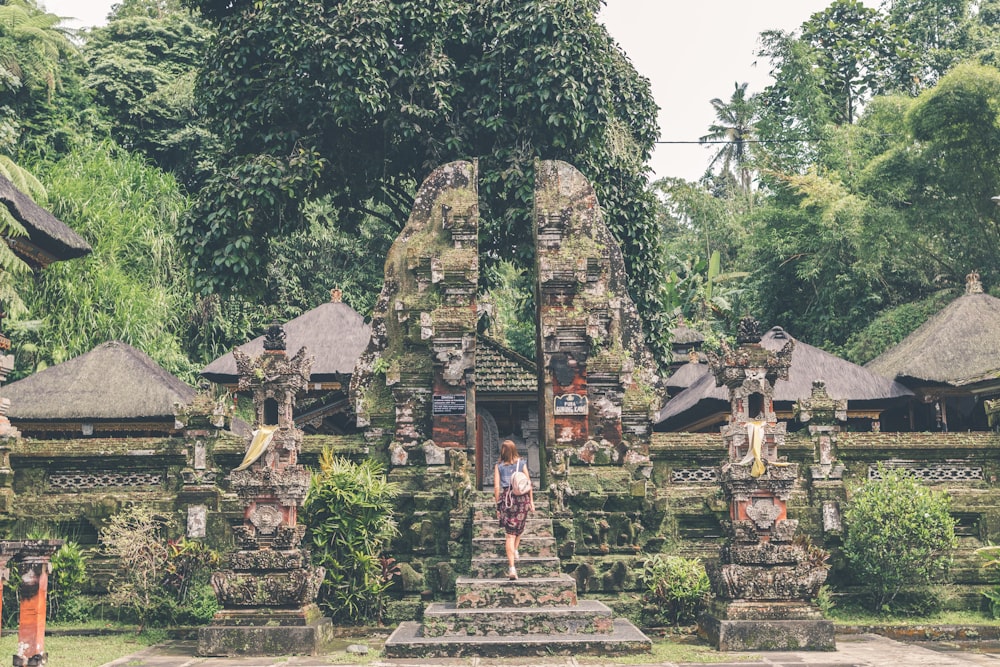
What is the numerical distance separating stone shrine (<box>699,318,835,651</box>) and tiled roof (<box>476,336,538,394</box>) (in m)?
9.93

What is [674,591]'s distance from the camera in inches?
443

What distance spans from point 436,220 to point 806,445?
6055 millimetres

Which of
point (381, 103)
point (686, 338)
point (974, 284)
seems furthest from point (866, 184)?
point (381, 103)

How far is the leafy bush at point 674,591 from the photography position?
36.9 feet

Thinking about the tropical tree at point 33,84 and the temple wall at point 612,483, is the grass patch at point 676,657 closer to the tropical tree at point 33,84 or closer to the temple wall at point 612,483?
the temple wall at point 612,483

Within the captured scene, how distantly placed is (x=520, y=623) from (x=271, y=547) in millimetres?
2747

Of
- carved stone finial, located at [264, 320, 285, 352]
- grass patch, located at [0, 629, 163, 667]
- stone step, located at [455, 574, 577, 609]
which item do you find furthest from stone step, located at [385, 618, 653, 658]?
carved stone finial, located at [264, 320, 285, 352]

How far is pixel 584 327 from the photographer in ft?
43.1

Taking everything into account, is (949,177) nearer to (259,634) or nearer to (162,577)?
(162,577)

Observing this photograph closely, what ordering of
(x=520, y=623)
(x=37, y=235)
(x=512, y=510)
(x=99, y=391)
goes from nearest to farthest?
(x=520, y=623)
(x=512, y=510)
(x=37, y=235)
(x=99, y=391)

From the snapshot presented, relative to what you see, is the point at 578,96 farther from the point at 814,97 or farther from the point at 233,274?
the point at 814,97

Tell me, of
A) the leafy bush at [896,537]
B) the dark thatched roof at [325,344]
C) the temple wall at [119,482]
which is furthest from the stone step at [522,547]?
the dark thatched roof at [325,344]

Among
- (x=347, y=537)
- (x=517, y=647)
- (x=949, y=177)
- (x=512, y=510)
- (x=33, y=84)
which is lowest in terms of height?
(x=517, y=647)

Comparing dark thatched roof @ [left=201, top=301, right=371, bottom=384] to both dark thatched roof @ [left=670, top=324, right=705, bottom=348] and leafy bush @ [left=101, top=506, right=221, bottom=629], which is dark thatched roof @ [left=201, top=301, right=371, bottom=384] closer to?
leafy bush @ [left=101, top=506, right=221, bottom=629]
